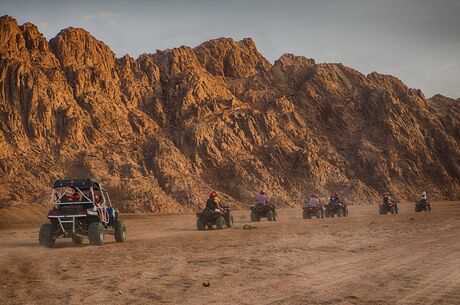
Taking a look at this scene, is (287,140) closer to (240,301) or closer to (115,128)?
(115,128)

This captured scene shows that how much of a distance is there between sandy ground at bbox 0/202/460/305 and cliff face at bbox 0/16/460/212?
3766cm

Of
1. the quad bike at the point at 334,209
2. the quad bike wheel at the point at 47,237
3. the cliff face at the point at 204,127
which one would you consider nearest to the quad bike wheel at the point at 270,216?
the quad bike at the point at 334,209

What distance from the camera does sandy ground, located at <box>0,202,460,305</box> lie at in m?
7.70

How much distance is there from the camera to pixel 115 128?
207ft

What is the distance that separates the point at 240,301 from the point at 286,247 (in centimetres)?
714

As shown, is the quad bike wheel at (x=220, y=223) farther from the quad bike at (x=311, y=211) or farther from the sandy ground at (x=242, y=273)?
the quad bike at (x=311, y=211)

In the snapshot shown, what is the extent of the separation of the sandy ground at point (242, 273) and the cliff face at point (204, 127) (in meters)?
37.7

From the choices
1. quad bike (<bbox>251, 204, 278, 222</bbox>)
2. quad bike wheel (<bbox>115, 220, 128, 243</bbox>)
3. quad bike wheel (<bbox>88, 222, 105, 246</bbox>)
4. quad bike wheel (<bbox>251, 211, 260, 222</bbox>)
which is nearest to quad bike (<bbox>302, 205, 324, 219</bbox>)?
quad bike (<bbox>251, 204, 278, 222</bbox>)

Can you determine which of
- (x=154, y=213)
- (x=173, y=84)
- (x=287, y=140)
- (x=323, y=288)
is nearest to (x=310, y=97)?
(x=287, y=140)

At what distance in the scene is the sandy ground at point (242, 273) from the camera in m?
7.70

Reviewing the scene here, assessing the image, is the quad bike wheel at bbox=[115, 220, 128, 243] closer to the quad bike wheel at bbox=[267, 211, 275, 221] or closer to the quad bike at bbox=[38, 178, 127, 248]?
the quad bike at bbox=[38, 178, 127, 248]

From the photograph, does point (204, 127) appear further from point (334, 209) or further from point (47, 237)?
point (47, 237)

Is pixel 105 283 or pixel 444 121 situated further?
pixel 444 121

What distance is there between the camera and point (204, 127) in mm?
66250
